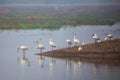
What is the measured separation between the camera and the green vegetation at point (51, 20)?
6797 millimetres

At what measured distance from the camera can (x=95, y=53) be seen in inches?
270

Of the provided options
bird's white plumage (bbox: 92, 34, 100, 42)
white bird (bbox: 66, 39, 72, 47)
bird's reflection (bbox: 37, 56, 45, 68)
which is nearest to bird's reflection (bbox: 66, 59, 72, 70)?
white bird (bbox: 66, 39, 72, 47)

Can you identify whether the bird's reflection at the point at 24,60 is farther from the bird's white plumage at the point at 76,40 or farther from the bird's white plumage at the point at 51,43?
the bird's white plumage at the point at 76,40

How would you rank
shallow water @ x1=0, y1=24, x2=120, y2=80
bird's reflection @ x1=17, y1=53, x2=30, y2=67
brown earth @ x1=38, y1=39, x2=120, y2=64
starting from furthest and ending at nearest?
brown earth @ x1=38, y1=39, x2=120, y2=64
bird's reflection @ x1=17, y1=53, x2=30, y2=67
shallow water @ x1=0, y1=24, x2=120, y2=80

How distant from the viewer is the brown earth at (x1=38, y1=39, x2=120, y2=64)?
6816 mm

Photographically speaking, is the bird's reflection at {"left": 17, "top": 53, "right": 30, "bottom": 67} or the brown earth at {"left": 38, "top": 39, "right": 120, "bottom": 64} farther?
the brown earth at {"left": 38, "top": 39, "right": 120, "bottom": 64}

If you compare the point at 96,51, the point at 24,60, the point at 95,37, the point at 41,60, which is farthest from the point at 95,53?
the point at 24,60

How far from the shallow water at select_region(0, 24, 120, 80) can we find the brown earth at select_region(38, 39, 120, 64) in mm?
64

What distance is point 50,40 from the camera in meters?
6.76

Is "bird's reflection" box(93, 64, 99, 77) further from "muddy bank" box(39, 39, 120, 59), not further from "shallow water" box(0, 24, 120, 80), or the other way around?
"muddy bank" box(39, 39, 120, 59)

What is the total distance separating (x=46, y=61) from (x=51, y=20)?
0.52 meters

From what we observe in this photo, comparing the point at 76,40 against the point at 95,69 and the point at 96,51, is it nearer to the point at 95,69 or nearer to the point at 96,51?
the point at 96,51

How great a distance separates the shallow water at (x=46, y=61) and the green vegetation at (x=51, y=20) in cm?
7

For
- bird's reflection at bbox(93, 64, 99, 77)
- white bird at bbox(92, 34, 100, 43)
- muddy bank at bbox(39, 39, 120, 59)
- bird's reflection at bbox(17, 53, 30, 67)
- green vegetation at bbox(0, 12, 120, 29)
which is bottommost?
bird's reflection at bbox(93, 64, 99, 77)
